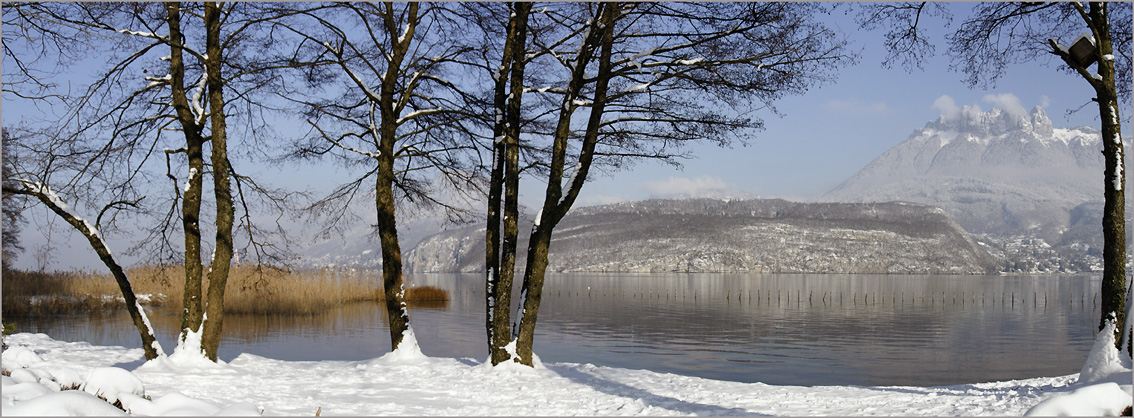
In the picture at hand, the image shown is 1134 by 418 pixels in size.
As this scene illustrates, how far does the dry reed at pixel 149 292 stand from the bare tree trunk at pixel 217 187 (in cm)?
2052

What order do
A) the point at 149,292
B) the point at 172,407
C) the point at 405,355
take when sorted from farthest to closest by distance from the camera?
the point at 149,292 → the point at 405,355 → the point at 172,407

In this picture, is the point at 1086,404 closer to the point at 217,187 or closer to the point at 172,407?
the point at 172,407

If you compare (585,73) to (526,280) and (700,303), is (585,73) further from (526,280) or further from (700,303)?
(700,303)

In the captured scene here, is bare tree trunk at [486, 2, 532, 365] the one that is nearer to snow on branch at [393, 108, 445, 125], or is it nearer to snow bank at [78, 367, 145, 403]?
snow on branch at [393, 108, 445, 125]

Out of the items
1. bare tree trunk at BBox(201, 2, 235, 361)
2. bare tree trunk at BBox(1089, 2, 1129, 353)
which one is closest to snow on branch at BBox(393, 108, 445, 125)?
bare tree trunk at BBox(201, 2, 235, 361)

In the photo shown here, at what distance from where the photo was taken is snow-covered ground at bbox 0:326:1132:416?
7.89 meters

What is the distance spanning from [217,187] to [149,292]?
30247 millimetres

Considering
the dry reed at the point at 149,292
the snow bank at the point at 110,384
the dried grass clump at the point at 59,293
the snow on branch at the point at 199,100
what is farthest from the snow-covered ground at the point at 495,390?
the dried grass clump at the point at 59,293

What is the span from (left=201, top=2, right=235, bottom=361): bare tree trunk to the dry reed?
67.3 feet

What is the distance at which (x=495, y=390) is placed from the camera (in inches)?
380

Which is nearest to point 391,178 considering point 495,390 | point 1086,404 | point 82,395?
point 495,390

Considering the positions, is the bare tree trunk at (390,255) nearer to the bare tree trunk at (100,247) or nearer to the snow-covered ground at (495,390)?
the snow-covered ground at (495,390)

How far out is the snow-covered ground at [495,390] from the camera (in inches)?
311

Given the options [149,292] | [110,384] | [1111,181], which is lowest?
[149,292]
